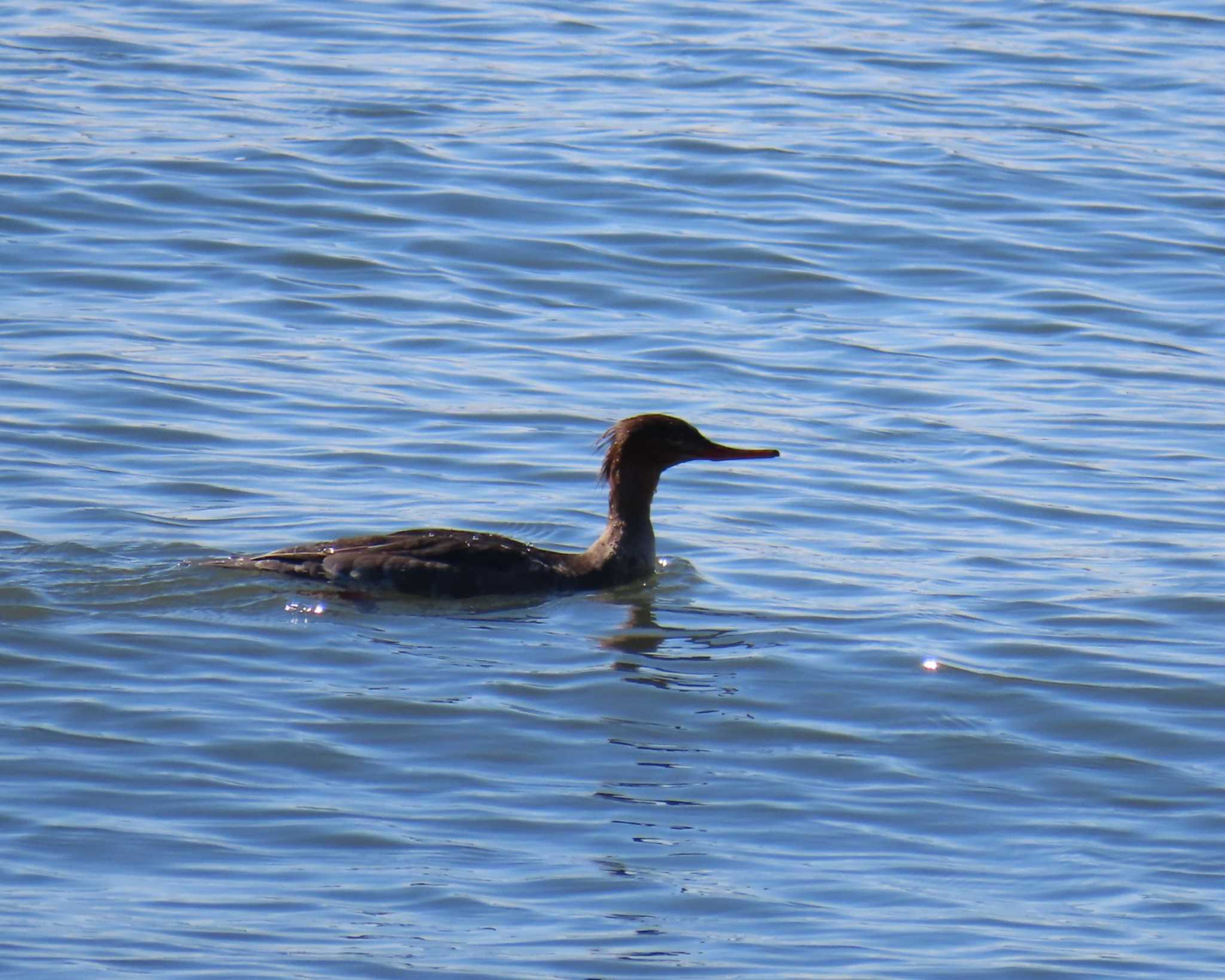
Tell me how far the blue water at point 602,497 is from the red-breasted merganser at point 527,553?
0.14 meters

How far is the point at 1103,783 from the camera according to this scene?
7.95 meters

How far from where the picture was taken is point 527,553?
1017 cm

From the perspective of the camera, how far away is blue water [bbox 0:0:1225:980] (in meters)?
6.91

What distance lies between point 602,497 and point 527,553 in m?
1.77

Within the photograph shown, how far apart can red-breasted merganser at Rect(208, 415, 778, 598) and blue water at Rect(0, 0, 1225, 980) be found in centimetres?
14

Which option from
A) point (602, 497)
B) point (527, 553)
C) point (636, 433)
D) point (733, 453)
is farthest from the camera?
point (602, 497)

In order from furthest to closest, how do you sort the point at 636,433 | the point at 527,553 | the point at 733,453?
the point at 636,433 < the point at 733,453 < the point at 527,553

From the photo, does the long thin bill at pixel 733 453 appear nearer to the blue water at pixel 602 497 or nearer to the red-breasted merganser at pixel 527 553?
the red-breasted merganser at pixel 527 553

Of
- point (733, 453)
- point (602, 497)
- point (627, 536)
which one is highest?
point (733, 453)

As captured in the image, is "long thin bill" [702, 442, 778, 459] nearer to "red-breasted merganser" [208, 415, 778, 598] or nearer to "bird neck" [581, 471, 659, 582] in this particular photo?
"red-breasted merganser" [208, 415, 778, 598]

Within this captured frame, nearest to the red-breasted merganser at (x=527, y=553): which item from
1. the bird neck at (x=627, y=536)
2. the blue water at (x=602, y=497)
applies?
the bird neck at (x=627, y=536)

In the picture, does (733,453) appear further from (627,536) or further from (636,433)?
(627,536)

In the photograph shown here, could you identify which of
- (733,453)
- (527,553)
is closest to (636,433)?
(733,453)

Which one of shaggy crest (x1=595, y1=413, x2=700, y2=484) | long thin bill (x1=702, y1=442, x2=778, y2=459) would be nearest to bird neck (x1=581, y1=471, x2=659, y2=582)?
shaggy crest (x1=595, y1=413, x2=700, y2=484)
